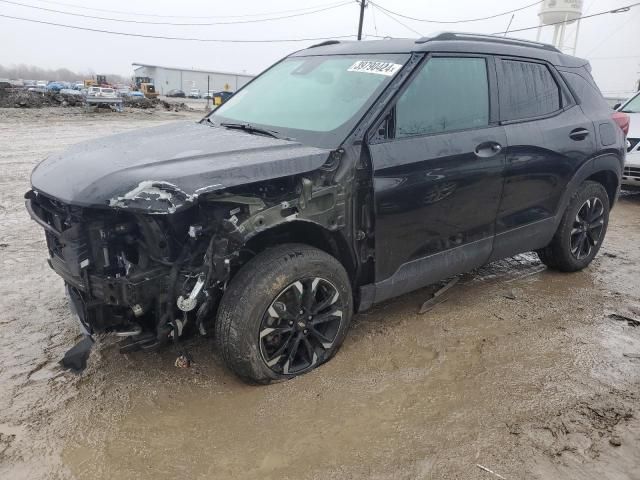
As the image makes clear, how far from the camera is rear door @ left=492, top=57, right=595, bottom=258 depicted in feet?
12.0

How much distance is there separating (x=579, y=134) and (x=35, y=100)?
26.7 metres

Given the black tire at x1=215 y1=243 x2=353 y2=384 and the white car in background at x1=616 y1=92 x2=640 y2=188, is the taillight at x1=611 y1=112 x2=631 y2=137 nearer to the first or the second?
the white car in background at x1=616 y1=92 x2=640 y2=188

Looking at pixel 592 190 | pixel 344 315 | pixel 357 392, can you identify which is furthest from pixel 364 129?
pixel 592 190

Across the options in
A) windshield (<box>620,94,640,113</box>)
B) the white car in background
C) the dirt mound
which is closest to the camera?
the white car in background

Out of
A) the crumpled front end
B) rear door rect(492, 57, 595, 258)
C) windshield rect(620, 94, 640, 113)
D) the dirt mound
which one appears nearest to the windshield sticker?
rear door rect(492, 57, 595, 258)

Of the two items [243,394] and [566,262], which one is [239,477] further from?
[566,262]

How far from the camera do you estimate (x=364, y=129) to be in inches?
115

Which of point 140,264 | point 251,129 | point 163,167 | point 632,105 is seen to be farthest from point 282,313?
point 632,105

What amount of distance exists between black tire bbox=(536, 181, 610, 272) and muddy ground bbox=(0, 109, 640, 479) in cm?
61

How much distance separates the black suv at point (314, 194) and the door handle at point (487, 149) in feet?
0.09

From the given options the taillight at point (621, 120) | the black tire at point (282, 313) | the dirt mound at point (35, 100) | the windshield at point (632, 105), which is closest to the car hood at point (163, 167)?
the black tire at point (282, 313)

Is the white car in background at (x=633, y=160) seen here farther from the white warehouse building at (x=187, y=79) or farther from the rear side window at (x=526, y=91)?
the white warehouse building at (x=187, y=79)

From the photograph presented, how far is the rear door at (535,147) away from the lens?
3.64 meters

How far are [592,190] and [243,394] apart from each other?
3.52m
